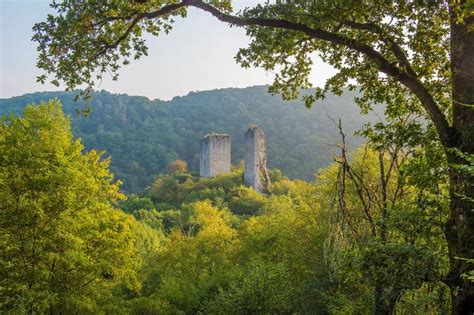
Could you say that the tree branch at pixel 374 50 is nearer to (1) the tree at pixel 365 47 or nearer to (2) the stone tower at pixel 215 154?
(1) the tree at pixel 365 47

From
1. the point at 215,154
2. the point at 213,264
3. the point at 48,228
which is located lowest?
the point at 213,264

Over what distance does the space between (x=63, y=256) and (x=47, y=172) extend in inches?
90.1

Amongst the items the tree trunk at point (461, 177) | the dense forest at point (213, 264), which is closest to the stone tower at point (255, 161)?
the dense forest at point (213, 264)

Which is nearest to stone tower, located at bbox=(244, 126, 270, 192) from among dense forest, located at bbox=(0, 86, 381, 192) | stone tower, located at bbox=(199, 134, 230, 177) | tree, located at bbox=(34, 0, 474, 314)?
stone tower, located at bbox=(199, 134, 230, 177)

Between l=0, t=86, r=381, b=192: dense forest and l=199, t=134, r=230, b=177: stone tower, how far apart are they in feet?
36.8

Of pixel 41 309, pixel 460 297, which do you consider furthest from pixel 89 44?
pixel 41 309

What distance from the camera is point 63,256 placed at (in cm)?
1274

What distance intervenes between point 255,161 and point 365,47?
39.4 meters

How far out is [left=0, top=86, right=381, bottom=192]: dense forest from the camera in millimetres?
64812

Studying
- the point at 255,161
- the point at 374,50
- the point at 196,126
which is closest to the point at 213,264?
the point at 374,50

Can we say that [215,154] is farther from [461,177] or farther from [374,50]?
[461,177]

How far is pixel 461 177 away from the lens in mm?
5547

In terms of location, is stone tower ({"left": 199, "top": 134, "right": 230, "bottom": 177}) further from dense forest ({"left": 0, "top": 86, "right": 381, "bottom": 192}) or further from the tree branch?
the tree branch

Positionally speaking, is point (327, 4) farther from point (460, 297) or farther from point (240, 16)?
Result: point (460, 297)
